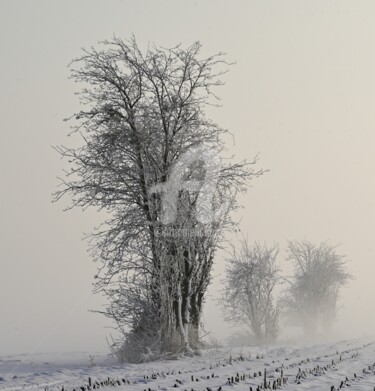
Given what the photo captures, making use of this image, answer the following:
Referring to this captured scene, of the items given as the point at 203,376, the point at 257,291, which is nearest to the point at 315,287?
the point at 257,291

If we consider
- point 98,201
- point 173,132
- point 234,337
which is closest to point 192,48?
point 173,132

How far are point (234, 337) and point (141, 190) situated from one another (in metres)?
32.1

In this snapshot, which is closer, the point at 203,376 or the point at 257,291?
the point at 203,376

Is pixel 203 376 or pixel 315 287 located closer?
pixel 203 376

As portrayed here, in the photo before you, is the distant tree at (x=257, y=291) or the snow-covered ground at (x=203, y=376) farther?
the distant tree at (x=257, y=291)

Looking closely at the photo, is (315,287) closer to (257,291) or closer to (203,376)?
(257,291)

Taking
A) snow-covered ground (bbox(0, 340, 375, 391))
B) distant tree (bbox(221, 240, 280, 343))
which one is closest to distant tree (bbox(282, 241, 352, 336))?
distant tree (bbox(221, 240, 280, 343))

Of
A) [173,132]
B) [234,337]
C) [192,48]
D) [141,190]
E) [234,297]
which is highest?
[192,48]

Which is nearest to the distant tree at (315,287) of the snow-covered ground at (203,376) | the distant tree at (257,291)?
the distant tree at (257,291)

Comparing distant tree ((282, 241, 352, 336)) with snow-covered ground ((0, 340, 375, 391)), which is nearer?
snow-covered ground ((0, 340, 375, 391))

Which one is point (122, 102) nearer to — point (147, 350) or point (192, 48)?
point (192, 48)

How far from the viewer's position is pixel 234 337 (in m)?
45.8

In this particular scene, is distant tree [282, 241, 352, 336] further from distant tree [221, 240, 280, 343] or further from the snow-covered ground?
the snow-covered ground

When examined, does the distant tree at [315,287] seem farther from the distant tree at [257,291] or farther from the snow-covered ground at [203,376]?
the snow-covered ground at [203,376]
